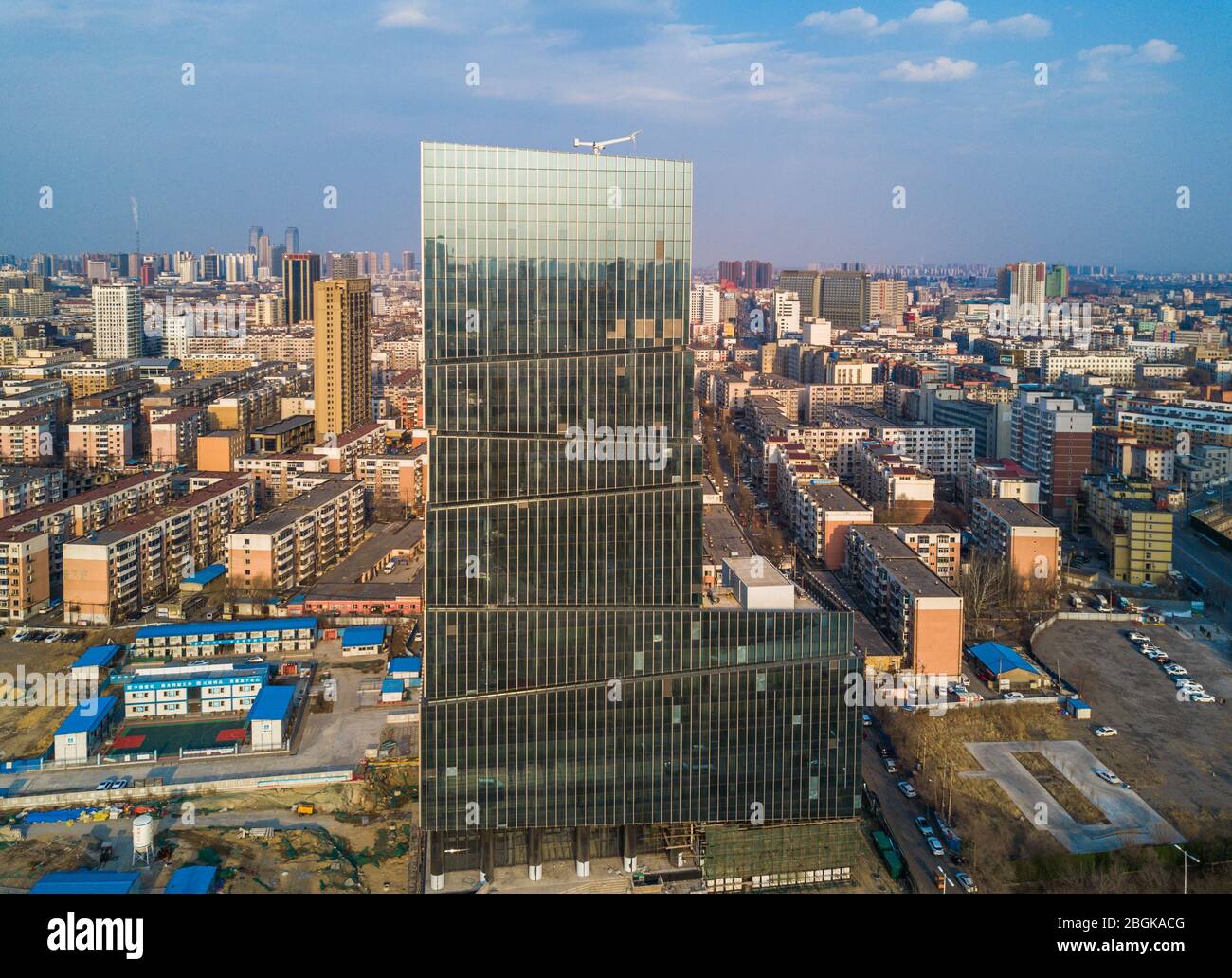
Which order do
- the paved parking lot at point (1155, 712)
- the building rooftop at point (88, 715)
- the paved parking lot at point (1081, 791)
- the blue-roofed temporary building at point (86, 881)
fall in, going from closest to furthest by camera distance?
1. the blue-roofed temporary building at point (86, 881)
2. the paved parking lot at point (1081, 791)
3. the paved parking lot at point (1155, 712)
4. the building rooftop at point (88, 715)

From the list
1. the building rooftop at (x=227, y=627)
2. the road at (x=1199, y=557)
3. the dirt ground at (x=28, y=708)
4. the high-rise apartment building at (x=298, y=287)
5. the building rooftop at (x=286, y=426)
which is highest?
the high-rise apartment building at (x=298, y=287)

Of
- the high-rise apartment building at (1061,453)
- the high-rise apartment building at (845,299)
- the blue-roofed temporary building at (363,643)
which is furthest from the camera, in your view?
the high-rise apartment building at (845,299)

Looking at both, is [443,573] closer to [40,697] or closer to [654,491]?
[654,491]

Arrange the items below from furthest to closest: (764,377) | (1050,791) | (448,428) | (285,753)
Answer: (764,377) < (285,753) < (1050,791) < (448,428)

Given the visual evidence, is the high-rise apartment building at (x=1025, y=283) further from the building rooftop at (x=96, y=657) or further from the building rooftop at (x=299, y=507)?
the building rooftop at (x=96, y=657)

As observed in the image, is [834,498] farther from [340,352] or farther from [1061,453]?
[340,352]

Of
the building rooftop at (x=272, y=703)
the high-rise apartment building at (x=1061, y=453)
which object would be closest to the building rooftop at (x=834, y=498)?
the high-rise apartment building at (x=1061, y=453)

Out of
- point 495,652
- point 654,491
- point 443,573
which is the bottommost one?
point 495,652

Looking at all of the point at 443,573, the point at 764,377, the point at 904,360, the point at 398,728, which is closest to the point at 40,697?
the point at 398,728
